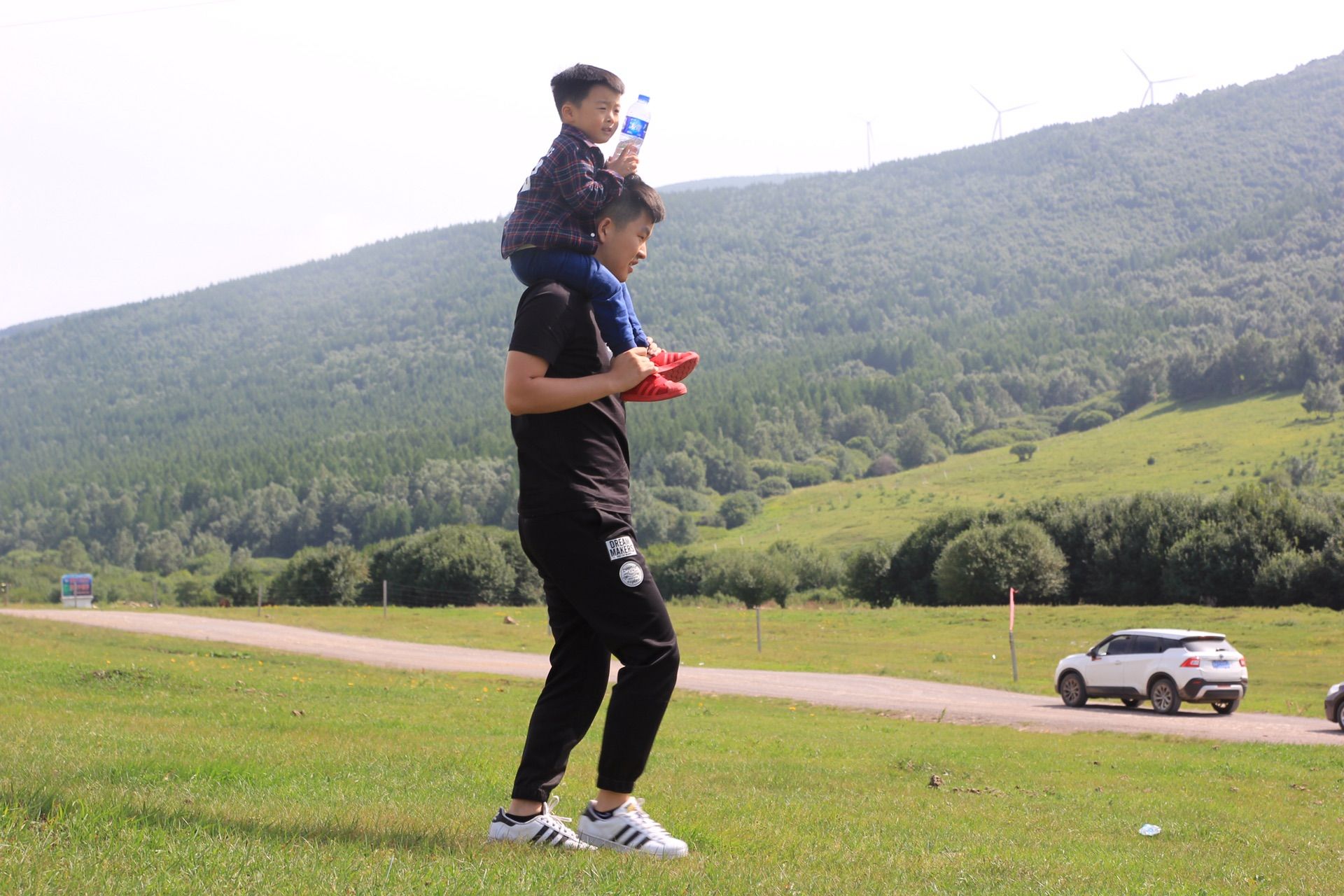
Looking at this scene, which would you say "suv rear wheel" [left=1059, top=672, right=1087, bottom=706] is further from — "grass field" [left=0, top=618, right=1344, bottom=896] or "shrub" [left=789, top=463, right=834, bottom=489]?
"shrub" [left=789, top=463, right=834, bottom=489]

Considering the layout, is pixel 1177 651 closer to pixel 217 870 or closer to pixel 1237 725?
pixel 1237 725

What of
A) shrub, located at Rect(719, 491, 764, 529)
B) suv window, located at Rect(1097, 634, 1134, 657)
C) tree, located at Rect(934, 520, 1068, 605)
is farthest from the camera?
shrub, located at Rect(719, 491, 764, 529)

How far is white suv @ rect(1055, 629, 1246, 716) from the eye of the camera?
1017 inches

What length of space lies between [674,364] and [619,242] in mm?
566

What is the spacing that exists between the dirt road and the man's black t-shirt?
17.9 meters

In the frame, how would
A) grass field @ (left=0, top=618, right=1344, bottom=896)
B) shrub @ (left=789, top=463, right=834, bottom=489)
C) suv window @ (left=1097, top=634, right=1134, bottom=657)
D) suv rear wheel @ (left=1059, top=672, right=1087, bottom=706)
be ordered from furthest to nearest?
shrub @ (left=789, top=463, right=834, bottom=489), suv rear wheel @ (left=1059, top=672, right=1087, bottom=706), suv window @ (left=1097, top=634, right=1134, bottom=657), grass field @ (left=0, top=618, right=1344, bottom=896)

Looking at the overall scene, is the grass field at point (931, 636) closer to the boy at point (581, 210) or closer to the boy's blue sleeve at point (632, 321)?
the boy's blue sleeve at point (632, 321)

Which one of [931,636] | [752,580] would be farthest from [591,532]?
[752,580]

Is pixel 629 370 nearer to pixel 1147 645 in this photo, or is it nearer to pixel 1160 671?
pixel 1160 671

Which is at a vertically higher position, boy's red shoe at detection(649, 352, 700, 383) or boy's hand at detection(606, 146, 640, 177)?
boy's hand at detection(606, 146, 640, 177)

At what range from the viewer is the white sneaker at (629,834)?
4.89 metres

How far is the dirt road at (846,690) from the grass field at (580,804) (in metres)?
6.08

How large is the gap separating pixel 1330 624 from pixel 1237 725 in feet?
98.8

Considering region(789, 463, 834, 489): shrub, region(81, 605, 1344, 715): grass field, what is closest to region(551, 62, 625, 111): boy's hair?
region(81, 605, 1344, 715): grass field
